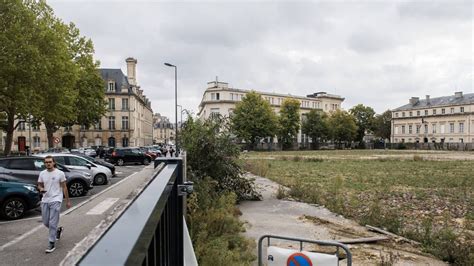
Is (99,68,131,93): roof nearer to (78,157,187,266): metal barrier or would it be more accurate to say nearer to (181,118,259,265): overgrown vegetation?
(181,118,259,265): overgrown vegetation

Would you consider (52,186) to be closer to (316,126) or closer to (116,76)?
(116,76)

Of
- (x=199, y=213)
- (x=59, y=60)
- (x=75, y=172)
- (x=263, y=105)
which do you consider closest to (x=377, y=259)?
(x=199, y=213)

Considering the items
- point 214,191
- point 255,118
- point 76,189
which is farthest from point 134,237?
point 255,118

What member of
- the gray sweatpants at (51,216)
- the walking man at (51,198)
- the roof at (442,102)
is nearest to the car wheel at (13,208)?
the walking man at (51,198)

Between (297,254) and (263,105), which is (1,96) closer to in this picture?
(297,254)

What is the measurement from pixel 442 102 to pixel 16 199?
117178 millimetres

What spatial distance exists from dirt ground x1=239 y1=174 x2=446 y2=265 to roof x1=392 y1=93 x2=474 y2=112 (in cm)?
10428

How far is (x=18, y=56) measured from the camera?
1050 inches

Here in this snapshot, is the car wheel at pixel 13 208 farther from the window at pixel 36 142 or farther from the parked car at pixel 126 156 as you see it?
the window at pixel 36 142

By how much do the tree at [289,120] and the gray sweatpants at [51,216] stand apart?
89845mm

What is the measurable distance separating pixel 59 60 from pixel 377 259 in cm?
2810

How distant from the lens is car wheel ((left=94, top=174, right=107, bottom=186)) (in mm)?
21453

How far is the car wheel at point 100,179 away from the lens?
21453 mm

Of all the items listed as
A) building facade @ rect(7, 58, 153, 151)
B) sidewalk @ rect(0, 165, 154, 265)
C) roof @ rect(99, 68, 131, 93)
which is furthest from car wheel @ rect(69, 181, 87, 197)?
roof @ rect(99, 68, 131, 93)
